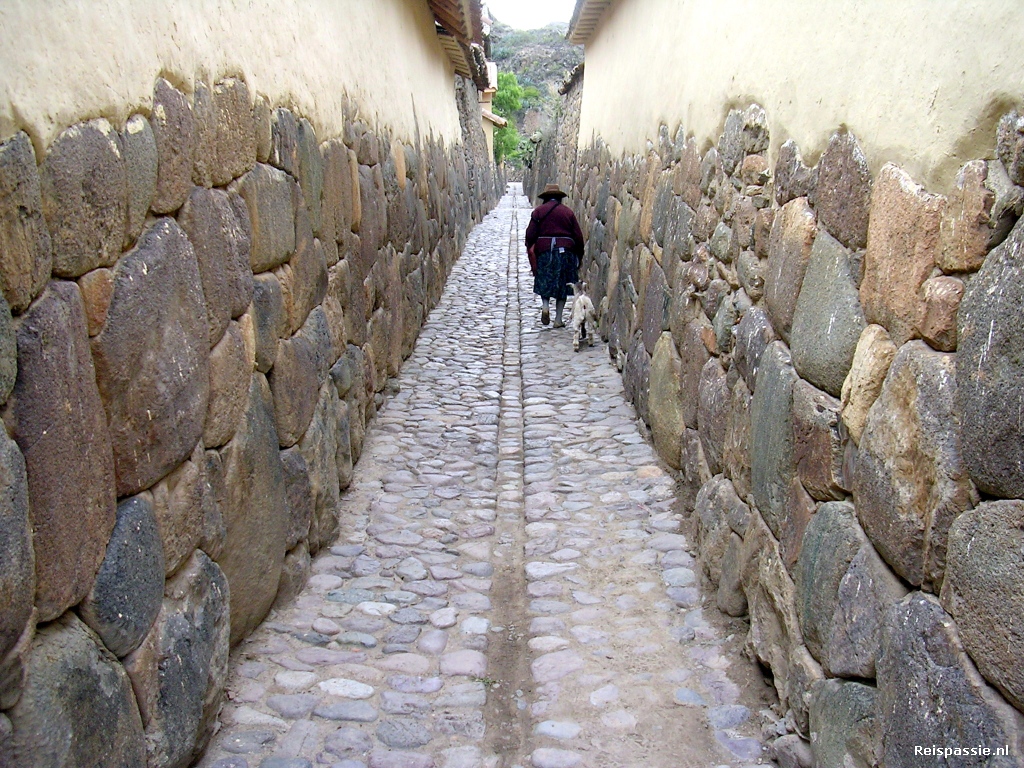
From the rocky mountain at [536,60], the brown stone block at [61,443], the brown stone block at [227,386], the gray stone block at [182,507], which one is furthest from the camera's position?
the rocky mountain at [536,60]

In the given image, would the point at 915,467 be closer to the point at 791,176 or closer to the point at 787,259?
the point at 787,259

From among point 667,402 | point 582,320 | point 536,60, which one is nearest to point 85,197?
point 667,402

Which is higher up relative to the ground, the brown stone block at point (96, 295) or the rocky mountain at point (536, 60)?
the brown stone block at point (96, 295)

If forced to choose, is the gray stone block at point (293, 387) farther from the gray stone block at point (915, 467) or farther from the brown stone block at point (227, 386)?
the gray stone block at point (915, 467)

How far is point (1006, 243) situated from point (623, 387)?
4.61 m

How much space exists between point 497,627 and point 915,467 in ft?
6.05

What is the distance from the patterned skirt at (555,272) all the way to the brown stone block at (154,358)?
229 inches

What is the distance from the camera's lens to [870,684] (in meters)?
1.95

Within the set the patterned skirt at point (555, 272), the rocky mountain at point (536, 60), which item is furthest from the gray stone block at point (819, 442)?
the rocky mountain at point (536, 60)

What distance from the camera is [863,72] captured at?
2107 mm

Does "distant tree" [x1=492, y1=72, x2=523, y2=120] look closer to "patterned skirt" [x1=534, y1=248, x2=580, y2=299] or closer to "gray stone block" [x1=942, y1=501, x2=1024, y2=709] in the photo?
"patterned skirt" [x1=534, y1=248, x2=580, y2=299]

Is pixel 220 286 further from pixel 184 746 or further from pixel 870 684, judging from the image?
pixel 870 684

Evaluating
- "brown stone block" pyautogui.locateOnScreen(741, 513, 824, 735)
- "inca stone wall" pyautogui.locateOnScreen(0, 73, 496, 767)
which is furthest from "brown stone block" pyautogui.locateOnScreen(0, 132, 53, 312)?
"brown stone block" pyautogui.locateOnScreen(741, 513, 824, 735)

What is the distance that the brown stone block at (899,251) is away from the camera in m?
1.72
